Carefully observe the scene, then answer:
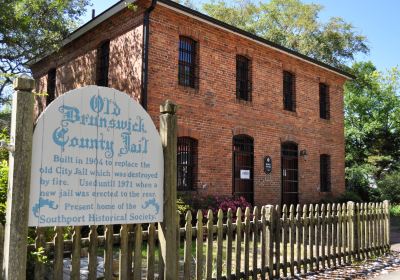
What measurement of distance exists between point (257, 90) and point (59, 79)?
8065 mm

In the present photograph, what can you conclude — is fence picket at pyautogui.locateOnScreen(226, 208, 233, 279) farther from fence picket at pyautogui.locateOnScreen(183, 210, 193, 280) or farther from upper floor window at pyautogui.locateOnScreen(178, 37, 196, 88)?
upper floor window at pyautogui.locateOnScreen(178, 37, 196, 88)

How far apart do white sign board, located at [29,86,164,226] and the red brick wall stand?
7.85 m

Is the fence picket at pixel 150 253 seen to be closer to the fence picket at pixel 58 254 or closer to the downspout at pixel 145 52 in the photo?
the fence picket at pixel 58 254

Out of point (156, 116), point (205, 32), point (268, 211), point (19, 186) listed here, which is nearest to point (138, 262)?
point (19, 186)

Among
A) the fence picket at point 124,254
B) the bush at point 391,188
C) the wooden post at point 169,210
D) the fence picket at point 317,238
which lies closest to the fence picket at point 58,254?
the fence picket at point 124,254

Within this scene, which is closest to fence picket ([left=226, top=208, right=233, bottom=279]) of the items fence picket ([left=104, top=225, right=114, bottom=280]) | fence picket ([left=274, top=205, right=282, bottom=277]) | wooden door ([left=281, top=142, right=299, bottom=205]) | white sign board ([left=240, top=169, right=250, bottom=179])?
fence picket ([left=274, top=205, right=282, bottom=277])

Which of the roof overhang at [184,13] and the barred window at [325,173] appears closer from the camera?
the roof overhang at [184,13]

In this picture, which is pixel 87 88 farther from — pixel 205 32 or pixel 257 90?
pixel 257 90

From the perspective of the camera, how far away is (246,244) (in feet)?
20.1

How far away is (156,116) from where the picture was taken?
12211 millimetres

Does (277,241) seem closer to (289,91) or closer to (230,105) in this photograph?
(230,105)

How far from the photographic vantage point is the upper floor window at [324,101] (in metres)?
19.5

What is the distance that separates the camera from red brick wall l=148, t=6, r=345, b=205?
1270 cm

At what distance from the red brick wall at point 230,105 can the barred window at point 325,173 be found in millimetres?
239
